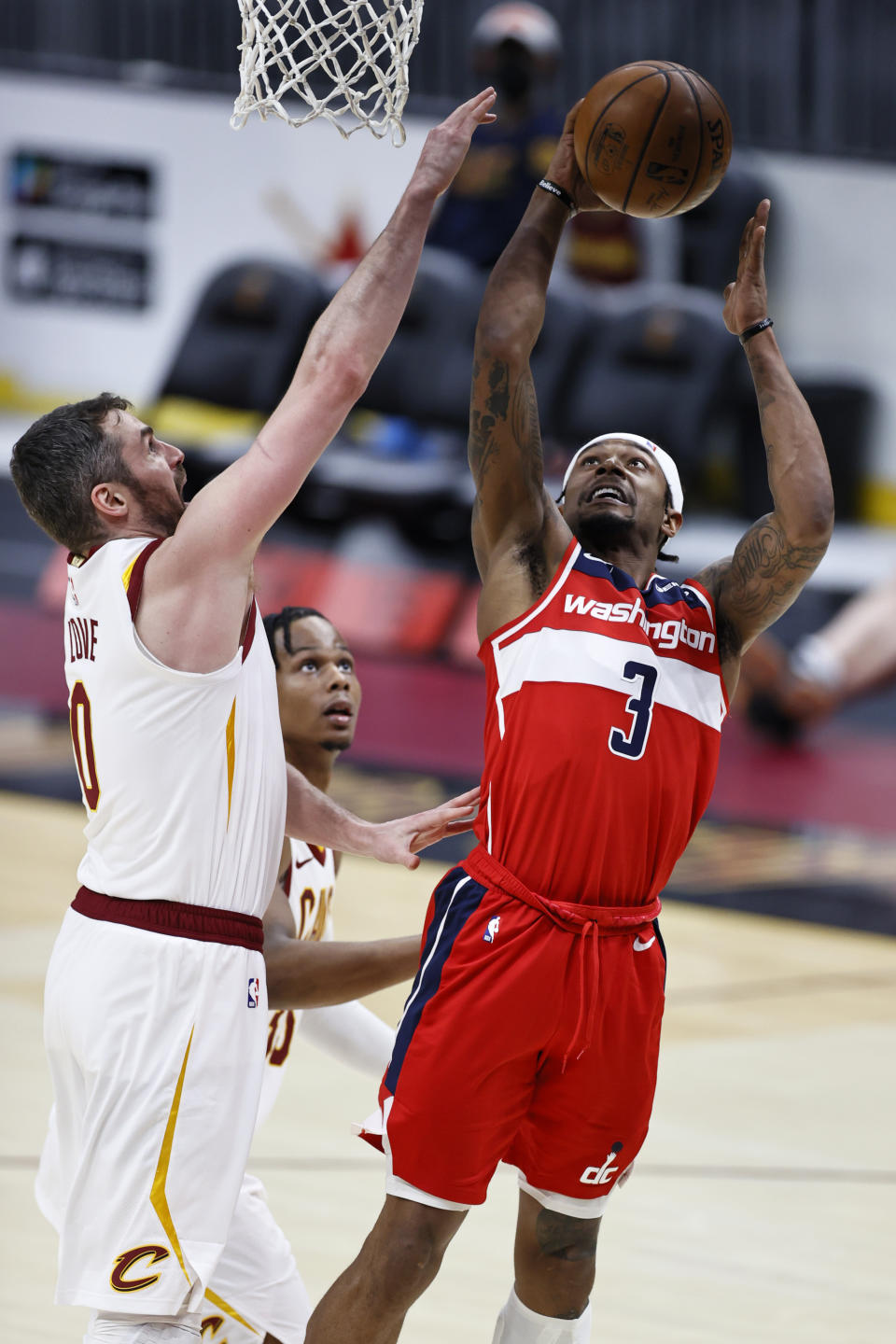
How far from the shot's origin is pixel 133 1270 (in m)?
3.46

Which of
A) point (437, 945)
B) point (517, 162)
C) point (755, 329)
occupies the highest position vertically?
point (755, 329)

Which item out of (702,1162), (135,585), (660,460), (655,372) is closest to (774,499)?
(660,460)

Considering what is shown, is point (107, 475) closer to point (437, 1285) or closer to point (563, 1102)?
point (563, 1102)

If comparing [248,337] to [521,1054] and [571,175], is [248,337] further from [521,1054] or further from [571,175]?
[521,1054]

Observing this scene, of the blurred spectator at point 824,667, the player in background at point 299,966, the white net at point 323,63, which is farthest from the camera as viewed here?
the blurred spectator at point 824,667

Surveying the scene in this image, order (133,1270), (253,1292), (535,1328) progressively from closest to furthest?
(133,1270)
(535,1328)
(253,1292)

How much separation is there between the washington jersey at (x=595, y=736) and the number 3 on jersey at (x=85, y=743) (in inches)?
31.7

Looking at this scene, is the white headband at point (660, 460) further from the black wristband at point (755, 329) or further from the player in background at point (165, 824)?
the player in background at point (165, 824)

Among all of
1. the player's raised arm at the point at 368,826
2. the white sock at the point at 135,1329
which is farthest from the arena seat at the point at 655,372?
the white sock at the point at 135,1329

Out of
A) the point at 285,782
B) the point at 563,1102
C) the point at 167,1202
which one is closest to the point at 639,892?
the point at 563,1102

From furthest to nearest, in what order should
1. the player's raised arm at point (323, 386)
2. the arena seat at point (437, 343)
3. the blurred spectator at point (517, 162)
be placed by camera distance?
the arena seat at point (437, 343), the blurred spectator at point (517, 162), the player's raised arm at point (323, 386)

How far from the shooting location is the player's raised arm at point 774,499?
3.97 m

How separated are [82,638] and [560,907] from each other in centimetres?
106

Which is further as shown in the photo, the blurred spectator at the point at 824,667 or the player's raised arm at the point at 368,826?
the blurred spectator at the point at 824,667
